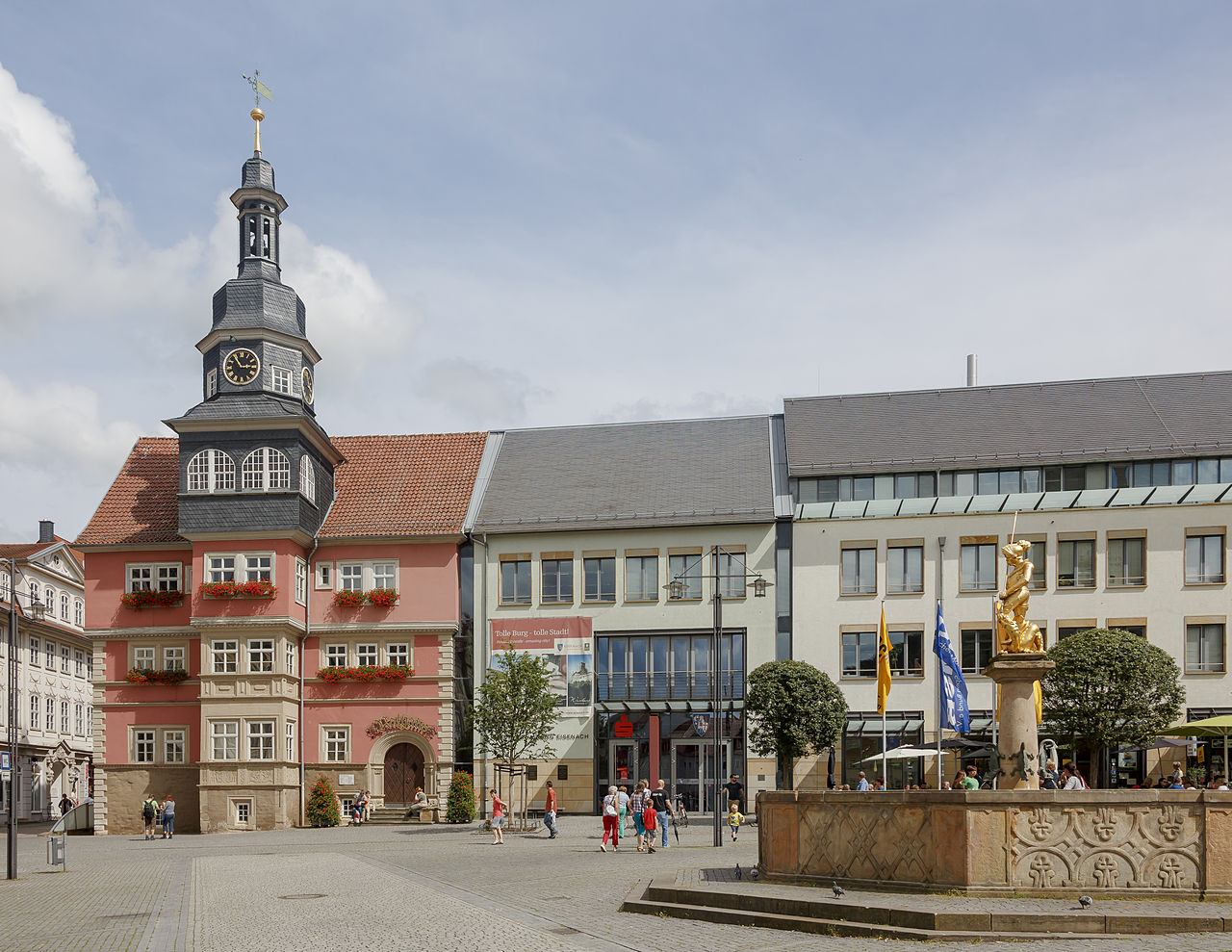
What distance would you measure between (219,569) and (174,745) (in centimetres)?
698

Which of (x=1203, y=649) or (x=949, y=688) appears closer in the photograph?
(x=949, y=688)

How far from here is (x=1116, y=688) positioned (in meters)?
41.0

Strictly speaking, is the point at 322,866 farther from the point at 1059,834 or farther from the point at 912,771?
the point at 912,771

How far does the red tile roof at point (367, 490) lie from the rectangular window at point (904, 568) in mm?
15835

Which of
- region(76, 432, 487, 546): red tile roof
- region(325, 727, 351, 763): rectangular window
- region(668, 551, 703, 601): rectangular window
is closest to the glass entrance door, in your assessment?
region(668, 551, 703, 601): rectangular window

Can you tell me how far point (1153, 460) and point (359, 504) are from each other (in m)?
29.4

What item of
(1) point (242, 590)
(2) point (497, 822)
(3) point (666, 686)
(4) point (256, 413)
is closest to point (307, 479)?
(4) point (256, 413)

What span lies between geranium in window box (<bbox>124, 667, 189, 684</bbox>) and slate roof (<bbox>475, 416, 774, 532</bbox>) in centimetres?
1230

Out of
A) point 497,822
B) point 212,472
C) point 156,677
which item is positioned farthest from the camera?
point 156,677

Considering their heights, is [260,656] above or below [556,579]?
below

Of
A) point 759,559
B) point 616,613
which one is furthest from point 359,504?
point 759,559

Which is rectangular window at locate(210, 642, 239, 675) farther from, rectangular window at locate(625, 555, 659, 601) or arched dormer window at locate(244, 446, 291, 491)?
rectangular window at locate(625, 555, 659, 601)

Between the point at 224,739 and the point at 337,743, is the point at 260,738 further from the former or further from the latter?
the point at 337,743

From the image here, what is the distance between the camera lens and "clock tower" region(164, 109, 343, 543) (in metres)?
49.9
